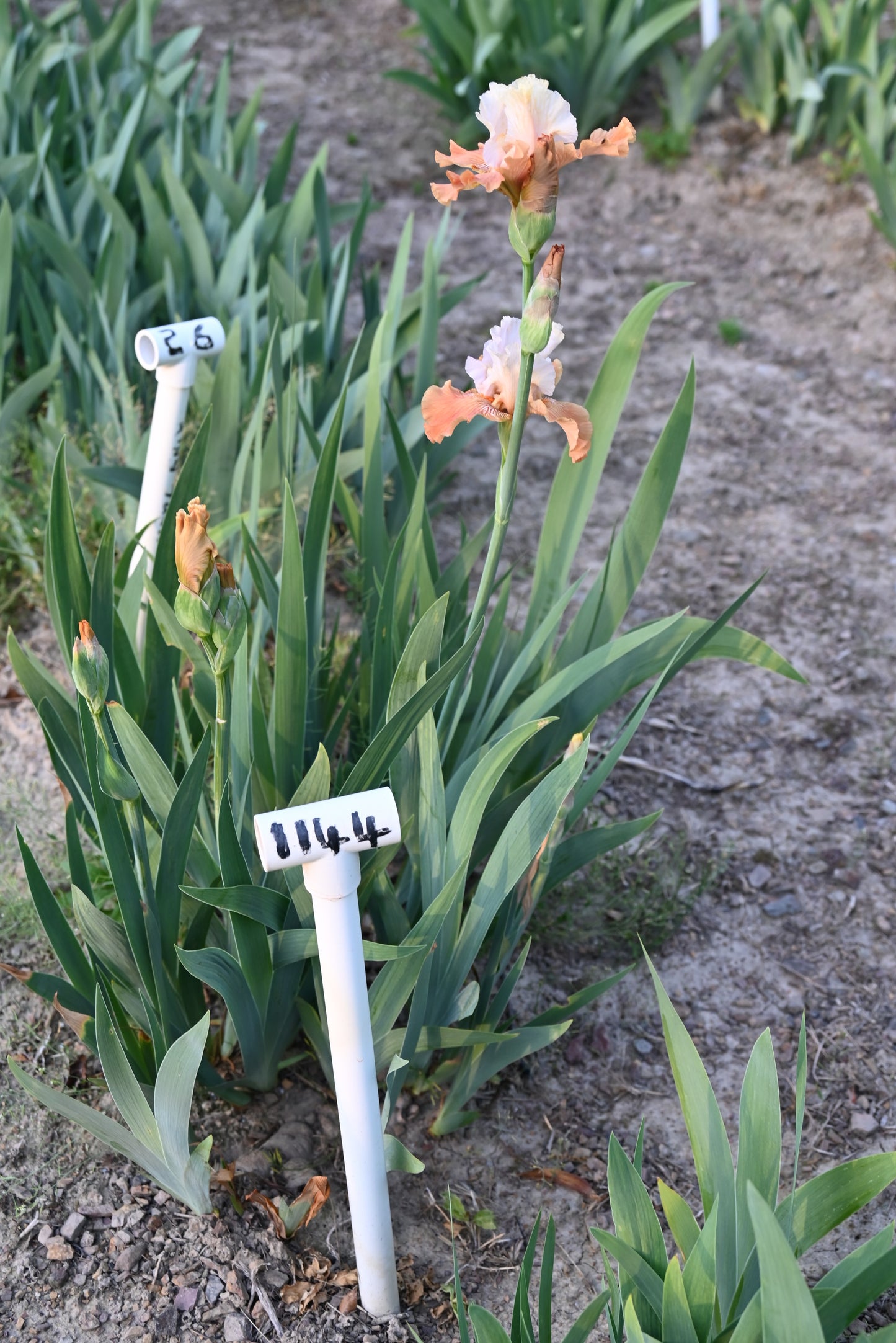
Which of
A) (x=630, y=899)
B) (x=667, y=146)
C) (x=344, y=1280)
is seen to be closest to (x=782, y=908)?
(x=630, y=899)

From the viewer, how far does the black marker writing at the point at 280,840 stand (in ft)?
2.82

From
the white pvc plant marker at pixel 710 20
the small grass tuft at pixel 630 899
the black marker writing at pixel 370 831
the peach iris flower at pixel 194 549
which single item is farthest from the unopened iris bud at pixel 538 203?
the white pvc plant marker at pixel 710 20

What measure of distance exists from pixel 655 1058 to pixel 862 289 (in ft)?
8.08

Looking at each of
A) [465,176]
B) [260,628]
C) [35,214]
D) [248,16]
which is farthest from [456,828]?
[248,16]

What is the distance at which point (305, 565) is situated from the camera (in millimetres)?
1394

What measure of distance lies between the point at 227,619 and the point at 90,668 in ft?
0.43

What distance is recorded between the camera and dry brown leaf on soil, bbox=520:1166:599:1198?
1329mm

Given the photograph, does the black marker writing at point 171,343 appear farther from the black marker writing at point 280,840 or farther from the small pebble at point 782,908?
the small pebble at point 782,908

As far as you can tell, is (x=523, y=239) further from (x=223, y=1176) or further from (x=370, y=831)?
(x=223, y=1176)

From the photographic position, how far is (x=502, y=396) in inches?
41.9

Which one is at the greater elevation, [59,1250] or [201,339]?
[201,339]

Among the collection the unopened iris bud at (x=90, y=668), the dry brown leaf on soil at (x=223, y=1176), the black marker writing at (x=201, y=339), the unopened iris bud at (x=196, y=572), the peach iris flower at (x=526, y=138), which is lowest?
the dry brown leaf on soil at (x=223, y=1176)

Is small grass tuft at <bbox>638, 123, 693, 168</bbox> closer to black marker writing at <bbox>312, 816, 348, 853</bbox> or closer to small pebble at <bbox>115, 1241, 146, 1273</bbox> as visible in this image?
black marker writing at <bbox>312, 816, 348, 853</bbox>

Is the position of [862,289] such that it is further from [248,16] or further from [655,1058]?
[248,16]
